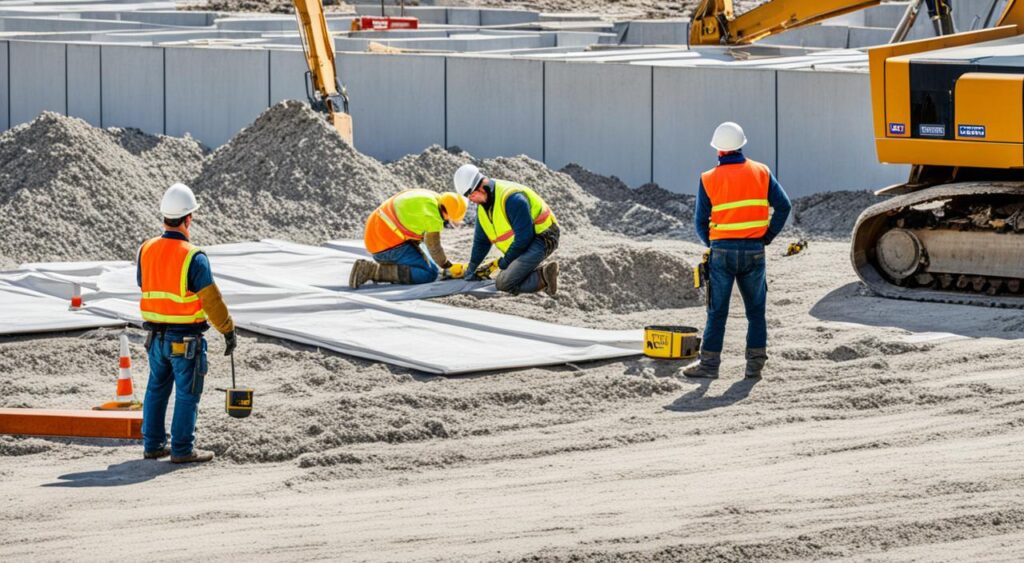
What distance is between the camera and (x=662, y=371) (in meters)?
11.0

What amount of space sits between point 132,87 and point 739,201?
55.9 feet

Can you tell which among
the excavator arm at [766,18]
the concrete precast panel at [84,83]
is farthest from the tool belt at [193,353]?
the concrete precast panel at [84,83]

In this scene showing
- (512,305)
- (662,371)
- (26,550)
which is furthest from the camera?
(512,305)

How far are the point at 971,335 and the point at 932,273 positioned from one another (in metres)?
1.92

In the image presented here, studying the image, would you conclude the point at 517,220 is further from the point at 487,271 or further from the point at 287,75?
the point at 287,75

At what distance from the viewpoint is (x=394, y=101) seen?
77.0 ft

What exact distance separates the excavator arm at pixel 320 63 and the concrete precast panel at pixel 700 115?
426cm

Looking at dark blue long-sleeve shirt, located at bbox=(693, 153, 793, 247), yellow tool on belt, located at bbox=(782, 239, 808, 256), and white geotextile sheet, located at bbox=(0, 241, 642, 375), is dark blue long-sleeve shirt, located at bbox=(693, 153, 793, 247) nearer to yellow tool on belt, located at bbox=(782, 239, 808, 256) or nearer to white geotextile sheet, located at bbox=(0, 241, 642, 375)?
white geotextile sheet, located at bbox=(0, 241, 642, 375)

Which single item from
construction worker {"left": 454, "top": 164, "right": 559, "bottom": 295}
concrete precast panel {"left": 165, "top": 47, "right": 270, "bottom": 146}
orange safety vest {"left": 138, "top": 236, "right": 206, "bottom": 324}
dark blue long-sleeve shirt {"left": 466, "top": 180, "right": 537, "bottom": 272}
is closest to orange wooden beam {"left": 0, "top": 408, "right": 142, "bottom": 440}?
orange safety vest {"left": 138, "top": 236, "right": 206, "bottom": 324}

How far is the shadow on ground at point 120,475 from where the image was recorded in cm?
848

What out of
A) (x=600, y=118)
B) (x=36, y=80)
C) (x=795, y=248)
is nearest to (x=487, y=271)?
(x=795, y=248)

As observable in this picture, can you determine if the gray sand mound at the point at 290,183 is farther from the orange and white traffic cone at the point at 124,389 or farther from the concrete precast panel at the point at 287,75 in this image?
the orange and white traffic cone at the point at 124,389

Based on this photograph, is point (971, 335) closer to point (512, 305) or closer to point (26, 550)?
point (512, 305)

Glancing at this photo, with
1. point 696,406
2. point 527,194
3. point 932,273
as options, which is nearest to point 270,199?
point 527,194
